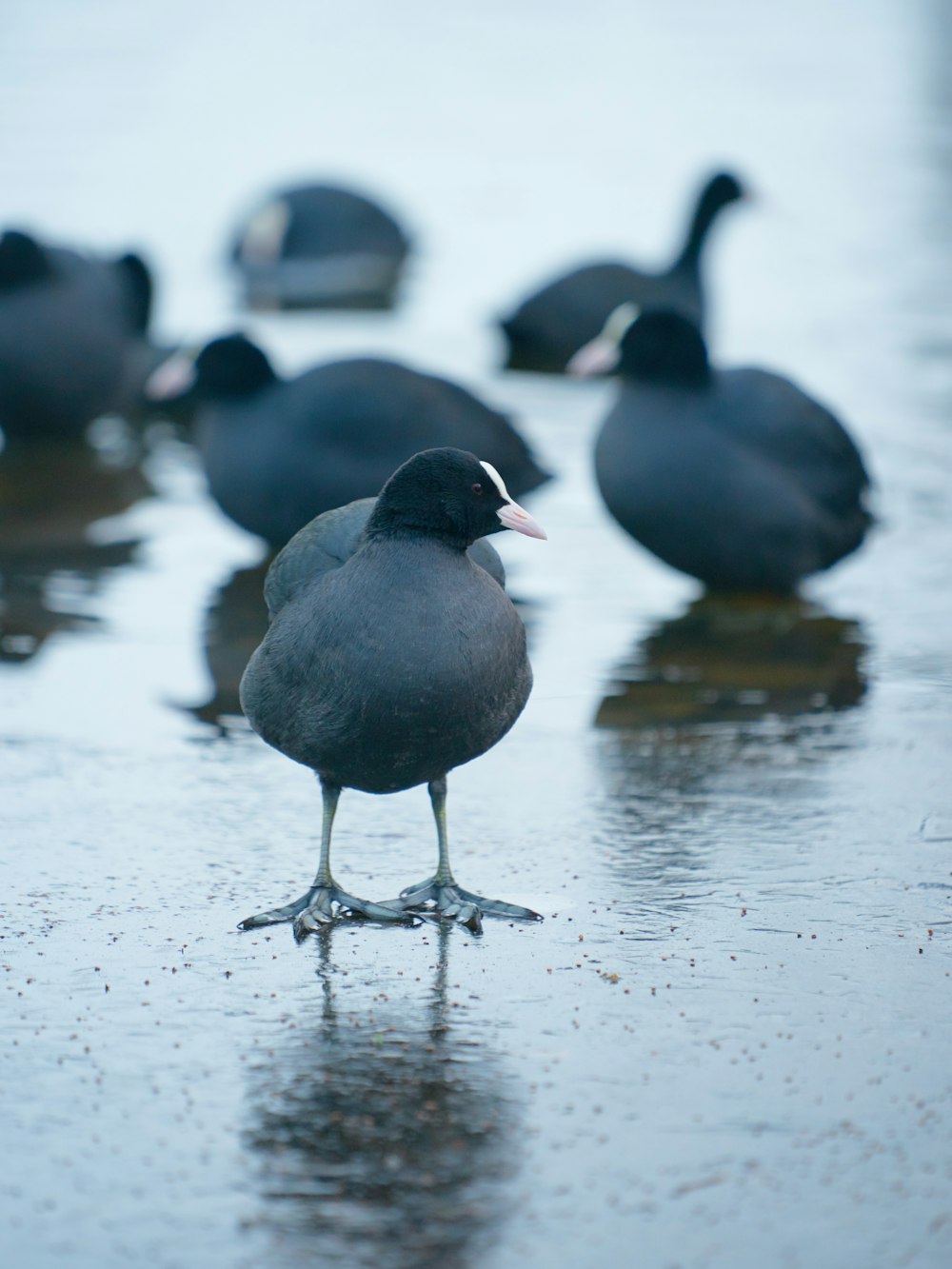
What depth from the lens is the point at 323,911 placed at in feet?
13.9

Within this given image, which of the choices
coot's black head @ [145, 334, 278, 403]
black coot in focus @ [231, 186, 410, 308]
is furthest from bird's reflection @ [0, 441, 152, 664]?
black coot in focus @ [231, 186, 410, 308]

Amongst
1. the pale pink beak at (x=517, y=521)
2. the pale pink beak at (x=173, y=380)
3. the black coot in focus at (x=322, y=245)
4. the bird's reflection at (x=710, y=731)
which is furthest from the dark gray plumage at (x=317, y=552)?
the black coot in focus at (x=322, y=245)

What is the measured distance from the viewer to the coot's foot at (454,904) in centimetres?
423

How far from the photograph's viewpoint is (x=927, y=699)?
19.6ft

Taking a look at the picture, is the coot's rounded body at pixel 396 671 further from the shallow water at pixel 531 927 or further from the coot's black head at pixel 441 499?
the shallow water at pixel 531 927

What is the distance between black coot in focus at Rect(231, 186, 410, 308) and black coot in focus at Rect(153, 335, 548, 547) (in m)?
6.28

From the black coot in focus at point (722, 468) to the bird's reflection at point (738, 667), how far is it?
16cm

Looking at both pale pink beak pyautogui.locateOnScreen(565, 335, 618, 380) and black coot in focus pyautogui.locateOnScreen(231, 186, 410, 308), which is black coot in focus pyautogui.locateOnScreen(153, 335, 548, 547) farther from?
black coot in focus pyautogui.locateOnScreen(231, 186, 410, 308)

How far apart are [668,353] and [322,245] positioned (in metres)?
7.33

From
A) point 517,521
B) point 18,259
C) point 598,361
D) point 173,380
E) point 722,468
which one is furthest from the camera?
point 18,259

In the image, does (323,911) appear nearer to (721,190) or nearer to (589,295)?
(589,295)

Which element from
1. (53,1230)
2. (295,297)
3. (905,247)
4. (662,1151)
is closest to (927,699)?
(662,1151)

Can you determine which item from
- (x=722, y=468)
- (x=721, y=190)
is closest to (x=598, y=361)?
(x=722, y=468)

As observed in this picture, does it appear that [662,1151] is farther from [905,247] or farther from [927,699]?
[905,247]
